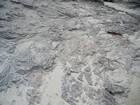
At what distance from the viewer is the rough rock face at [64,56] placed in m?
1.05

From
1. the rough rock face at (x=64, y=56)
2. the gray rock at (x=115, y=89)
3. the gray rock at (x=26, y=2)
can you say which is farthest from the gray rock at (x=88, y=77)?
the gray rock at (x=26, y=2)

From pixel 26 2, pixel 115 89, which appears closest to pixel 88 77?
pixel 115 89

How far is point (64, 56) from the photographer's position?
1.34m

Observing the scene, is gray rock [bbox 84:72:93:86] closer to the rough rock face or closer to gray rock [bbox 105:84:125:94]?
the rough rock face

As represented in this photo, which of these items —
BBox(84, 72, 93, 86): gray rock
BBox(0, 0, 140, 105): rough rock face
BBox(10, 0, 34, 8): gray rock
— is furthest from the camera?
BBox(10, 0, 34, 8): gray rock

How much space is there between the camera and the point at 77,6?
2.16 meters

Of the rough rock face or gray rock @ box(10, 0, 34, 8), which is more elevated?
gray rock @ box(10, 0, 34, 8)

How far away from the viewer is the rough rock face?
3.44 feet

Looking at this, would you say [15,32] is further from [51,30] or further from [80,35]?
[80,35]

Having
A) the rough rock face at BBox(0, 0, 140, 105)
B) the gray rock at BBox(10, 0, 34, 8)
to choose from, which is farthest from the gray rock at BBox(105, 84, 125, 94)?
the gray rock at BBox(10, 0, 34, 8)

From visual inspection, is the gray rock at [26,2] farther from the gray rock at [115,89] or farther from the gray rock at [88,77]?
the gray rock at [115,89]

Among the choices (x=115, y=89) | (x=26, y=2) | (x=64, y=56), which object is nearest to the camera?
(x=115, y=89)

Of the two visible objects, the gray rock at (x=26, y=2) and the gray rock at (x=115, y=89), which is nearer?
the gray rock at (x=115, y=89)

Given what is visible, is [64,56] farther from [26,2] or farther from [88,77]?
[26,2]
